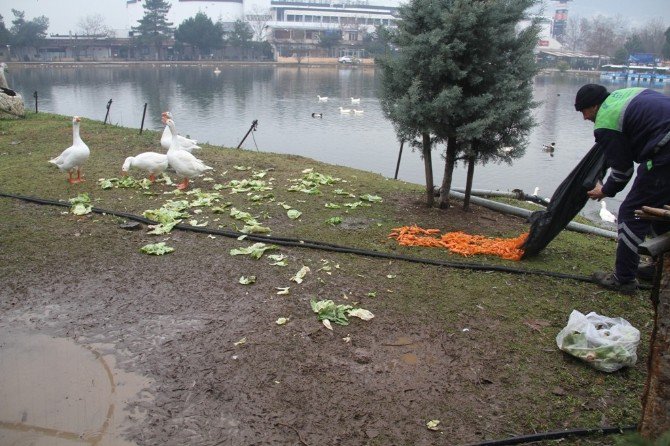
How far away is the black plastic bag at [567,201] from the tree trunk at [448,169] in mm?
2063

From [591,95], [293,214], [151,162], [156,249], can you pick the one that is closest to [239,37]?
[151,162]

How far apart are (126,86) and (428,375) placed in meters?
48.8

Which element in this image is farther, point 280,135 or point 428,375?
point 280,135

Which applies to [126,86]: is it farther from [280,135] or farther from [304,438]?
[304,438]

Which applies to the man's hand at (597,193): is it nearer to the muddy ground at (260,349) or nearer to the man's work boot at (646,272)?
A: the man's work boot at (646,272)

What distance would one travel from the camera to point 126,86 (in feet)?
153

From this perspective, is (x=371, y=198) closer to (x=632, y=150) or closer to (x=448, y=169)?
(x=448, y=169)

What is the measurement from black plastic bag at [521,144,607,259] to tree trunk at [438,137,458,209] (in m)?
2.06

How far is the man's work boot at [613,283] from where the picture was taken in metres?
5.39

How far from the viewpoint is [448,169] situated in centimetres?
812

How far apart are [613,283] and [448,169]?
3.23 m

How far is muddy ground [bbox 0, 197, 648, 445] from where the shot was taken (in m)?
3.45

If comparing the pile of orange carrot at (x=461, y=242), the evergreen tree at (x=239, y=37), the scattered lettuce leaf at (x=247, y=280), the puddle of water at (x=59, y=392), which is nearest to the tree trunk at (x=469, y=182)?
the pile of orange carrot at (x=461, y=242)

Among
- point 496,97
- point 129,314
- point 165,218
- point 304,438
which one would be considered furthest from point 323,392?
point 496,97
